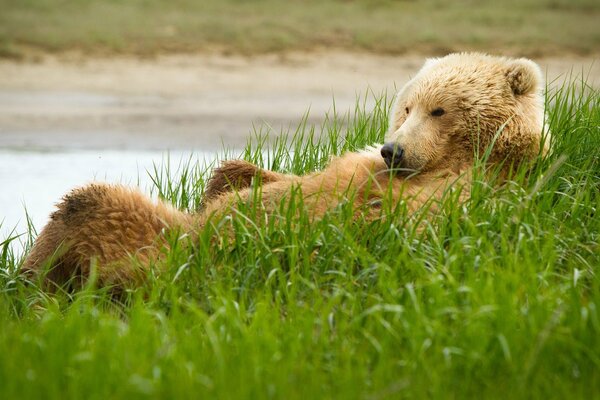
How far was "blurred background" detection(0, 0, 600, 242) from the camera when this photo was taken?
12.0m

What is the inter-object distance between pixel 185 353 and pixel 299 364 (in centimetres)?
34

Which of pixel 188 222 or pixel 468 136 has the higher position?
pixel 468 136

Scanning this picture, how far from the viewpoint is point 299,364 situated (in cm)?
301

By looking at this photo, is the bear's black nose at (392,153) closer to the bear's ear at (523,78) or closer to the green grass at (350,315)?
the green grass at (350,315)

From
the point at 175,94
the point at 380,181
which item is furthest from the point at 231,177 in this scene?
the point at 175,94

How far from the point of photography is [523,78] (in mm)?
4141

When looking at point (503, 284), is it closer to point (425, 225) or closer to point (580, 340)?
point (580, 340)

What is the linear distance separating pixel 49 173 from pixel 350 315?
6310 mm

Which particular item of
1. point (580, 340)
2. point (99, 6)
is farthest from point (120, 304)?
point (99, 6)

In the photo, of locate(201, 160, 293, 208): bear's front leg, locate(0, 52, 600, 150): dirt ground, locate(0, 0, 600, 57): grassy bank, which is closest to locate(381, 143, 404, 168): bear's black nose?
locate(201, 160, 293, 208): bear's front leg

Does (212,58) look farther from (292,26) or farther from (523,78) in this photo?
(523,78)

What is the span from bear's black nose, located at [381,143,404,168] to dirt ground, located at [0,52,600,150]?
23.9 feet

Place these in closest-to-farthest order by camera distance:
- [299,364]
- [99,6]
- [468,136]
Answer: [299,364] → [468,136] → [99,6]

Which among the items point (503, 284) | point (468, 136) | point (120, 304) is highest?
point (468, 136)
